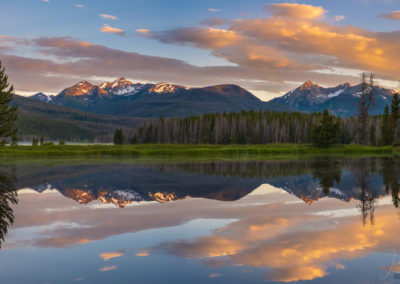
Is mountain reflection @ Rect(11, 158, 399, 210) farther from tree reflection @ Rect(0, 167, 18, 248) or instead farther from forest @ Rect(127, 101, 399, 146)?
forest @ Rect(127, 101, 399, 146)

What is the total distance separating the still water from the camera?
31.2 ft

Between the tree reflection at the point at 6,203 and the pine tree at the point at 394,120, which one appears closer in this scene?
the tree reflection at the point at 6,203

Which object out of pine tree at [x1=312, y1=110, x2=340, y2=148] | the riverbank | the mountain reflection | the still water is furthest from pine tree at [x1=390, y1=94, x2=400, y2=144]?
the still water

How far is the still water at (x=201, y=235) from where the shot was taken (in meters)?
9.51

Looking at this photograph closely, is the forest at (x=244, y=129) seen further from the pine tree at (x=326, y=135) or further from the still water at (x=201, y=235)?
the still water at (x=201, y=235)

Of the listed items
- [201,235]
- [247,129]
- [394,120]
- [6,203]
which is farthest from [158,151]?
[247,129]

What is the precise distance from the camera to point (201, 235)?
13469 millimetres

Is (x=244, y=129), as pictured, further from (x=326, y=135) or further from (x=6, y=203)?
(x=6, y=203)

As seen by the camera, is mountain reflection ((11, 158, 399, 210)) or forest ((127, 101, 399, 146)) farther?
forest ((127, 101, 399, 146))

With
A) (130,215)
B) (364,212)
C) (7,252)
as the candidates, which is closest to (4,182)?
(130,215)

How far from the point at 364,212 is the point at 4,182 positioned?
25394 millimetres

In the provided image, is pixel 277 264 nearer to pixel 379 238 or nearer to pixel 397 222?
pixel 379 238

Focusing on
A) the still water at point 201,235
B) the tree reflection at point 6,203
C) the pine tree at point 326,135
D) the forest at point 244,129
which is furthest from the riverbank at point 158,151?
the forest at point 244,129

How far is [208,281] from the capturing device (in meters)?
8.89
